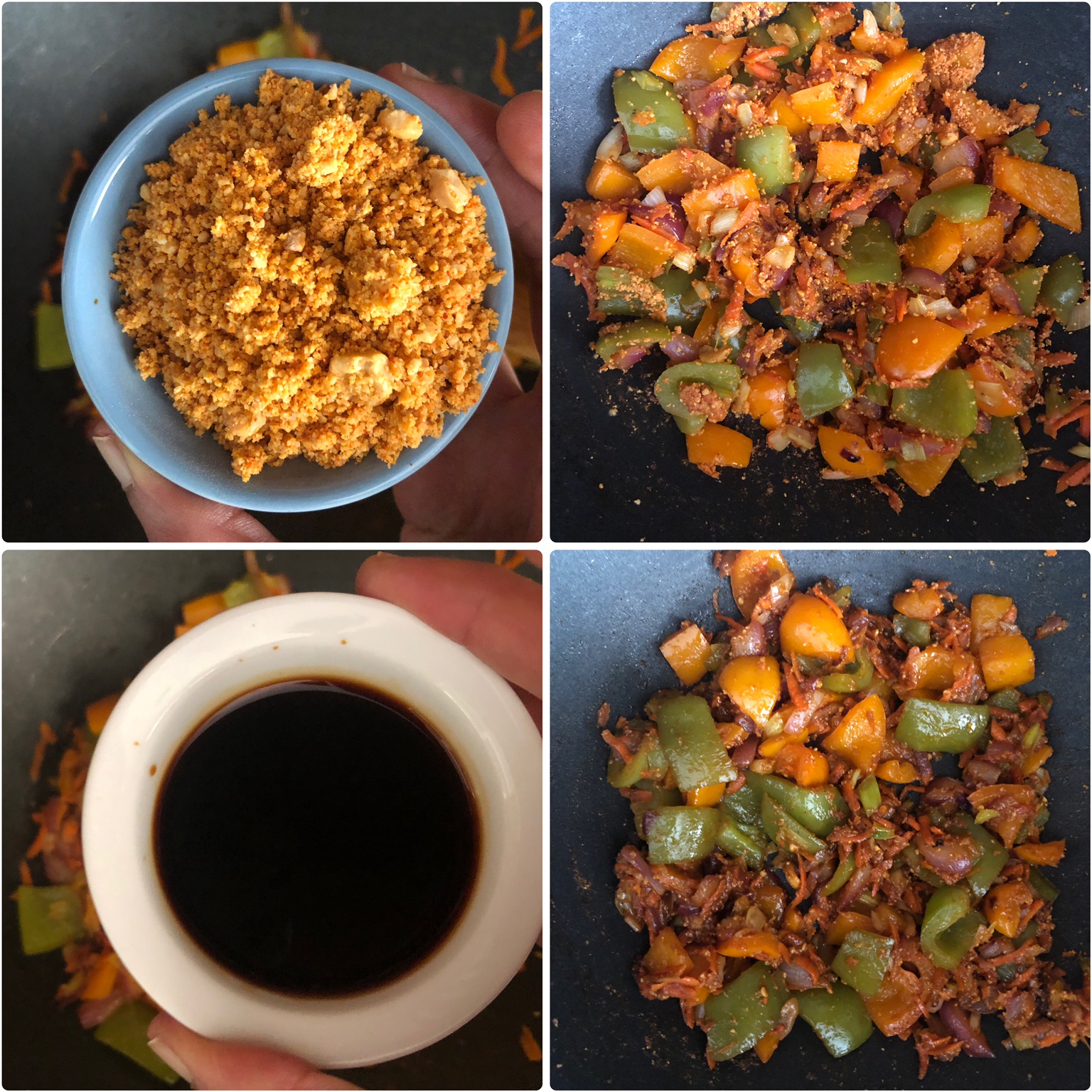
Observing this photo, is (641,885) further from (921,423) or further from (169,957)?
(921,423)

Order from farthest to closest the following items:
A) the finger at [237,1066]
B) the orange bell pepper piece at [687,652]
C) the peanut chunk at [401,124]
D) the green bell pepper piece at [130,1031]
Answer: the orange bell pepper piece at [687,652]
the green bell pepper piece at [130,1031]
the finger at [237,1066]
the peanut chunk at [401,124]

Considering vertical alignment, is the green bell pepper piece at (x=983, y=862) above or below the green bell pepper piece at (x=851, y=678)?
below

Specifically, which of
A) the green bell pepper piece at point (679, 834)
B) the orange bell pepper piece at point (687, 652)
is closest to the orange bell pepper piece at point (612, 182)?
the orange bell pepper piece at point (687, 652)

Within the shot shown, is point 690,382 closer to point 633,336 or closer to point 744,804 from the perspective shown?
point 633,336

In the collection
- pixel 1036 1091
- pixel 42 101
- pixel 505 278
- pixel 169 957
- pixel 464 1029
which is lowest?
pixel 1036 1091

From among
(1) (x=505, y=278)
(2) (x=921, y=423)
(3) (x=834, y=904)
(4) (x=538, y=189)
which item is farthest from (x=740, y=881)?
(4) (x=538, y=189)

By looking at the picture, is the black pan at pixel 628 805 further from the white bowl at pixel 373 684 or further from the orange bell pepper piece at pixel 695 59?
the orange bell pepper piece at pixel 695 59

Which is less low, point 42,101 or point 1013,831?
point 42,101
